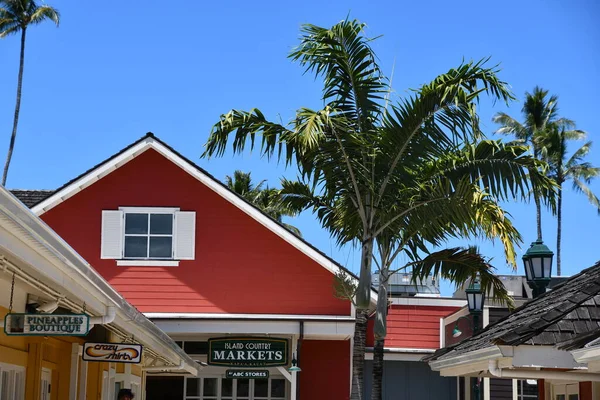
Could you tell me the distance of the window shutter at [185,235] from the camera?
19.6 meters

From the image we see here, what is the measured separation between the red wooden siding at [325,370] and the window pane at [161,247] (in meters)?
3.36

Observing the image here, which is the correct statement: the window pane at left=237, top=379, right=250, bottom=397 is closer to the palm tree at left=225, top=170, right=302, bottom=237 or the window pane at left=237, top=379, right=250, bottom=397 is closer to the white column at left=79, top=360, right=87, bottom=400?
the white column at left=79, top=360, right=87, bottom=400

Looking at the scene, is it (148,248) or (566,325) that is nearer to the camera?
(566,325)

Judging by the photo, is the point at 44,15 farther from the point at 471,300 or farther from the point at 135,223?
the point at 471,300

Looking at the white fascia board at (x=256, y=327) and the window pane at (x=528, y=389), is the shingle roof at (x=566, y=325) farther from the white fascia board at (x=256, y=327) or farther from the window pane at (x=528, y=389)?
the window pane at (x=528, y=389)

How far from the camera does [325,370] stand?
66.2 ft

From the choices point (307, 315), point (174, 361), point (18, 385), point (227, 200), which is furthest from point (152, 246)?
point (18, 385)

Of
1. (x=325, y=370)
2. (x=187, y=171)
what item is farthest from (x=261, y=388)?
(x=187, y=171)

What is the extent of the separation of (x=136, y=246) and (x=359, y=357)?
22.0 ft

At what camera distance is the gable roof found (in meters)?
19.5

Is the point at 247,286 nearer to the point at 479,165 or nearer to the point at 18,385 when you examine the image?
the point at 479,165

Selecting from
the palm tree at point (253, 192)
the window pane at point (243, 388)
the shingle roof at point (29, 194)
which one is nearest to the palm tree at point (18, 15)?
the palm tree at point (253, 192)

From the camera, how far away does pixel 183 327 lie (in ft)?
59.7

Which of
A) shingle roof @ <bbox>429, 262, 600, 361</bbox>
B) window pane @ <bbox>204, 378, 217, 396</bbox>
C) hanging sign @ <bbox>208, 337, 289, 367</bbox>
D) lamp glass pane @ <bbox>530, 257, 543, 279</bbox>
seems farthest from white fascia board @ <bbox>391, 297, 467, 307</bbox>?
shingle roof @ <bbox>429, 262, 600, 361</bbox>
